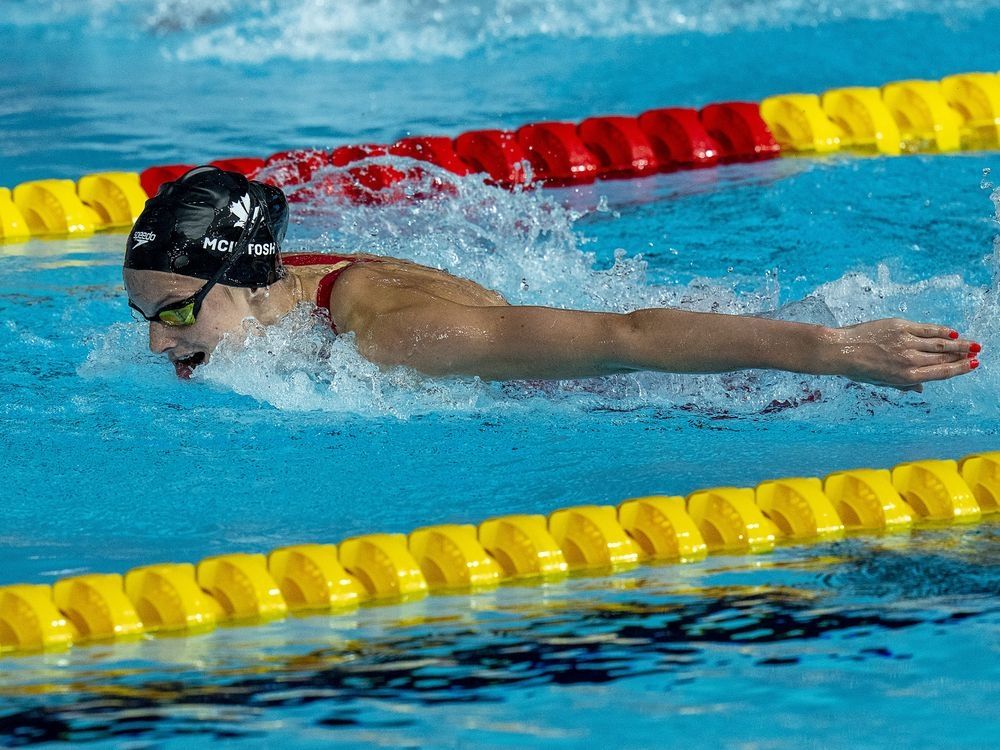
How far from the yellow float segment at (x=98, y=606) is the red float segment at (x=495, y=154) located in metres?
3.14

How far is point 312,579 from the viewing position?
2832 millimetres

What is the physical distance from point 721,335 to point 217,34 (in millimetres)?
6597

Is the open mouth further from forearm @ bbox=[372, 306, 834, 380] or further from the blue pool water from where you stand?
forearm @ bbox=[372, 306, 834, 380]

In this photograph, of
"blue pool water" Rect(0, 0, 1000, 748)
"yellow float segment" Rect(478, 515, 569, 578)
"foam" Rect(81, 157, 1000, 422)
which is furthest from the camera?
"foam" Rect(81, 157, 1000, 422)

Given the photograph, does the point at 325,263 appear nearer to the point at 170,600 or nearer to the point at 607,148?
the point at 170,600

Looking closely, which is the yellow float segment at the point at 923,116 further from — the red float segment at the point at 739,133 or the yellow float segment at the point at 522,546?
the yellow float segment at the point at 522,546

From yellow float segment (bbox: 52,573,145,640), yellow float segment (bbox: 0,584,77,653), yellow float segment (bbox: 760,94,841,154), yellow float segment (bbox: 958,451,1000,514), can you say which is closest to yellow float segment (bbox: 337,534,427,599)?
yellow float segment (bbox: 52,573,145,640)

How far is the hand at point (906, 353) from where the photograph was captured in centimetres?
273

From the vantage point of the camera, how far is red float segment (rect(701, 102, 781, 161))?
5945mm

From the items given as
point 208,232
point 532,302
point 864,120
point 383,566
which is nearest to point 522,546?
point 383,566

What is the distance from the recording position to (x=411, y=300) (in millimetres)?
3295

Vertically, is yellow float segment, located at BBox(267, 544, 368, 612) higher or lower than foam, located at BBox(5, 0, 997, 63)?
lower

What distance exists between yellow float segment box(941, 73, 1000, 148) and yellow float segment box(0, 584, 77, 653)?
4.48 metres

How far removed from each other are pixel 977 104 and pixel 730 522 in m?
3.83
